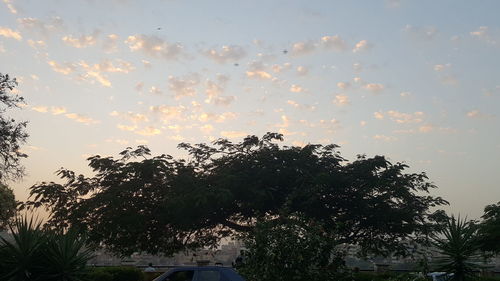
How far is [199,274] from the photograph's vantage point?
49.1 ft

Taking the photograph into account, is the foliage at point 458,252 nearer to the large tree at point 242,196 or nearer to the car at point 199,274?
the car at point 199,274

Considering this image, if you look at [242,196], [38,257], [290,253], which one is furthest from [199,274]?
[242,196]

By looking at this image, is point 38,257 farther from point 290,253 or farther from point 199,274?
point 290,253

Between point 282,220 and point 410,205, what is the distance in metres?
16.8

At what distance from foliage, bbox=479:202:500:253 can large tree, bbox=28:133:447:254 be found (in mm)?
3296

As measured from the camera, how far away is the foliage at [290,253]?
16.0m

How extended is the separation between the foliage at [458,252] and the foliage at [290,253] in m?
3.50

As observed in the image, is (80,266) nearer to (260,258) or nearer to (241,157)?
(260,258)

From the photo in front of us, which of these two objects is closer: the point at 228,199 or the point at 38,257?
the point at 38,257

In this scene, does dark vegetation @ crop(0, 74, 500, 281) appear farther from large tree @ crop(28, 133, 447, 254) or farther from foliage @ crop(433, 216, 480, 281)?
foliage @ crop(433, 216, 480, 281)

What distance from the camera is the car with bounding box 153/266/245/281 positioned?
48.9ft

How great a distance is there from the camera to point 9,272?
43.1 feet

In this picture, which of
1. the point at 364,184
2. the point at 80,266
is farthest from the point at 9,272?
the point at 364,184

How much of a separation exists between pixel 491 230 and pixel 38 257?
98.8 ft
